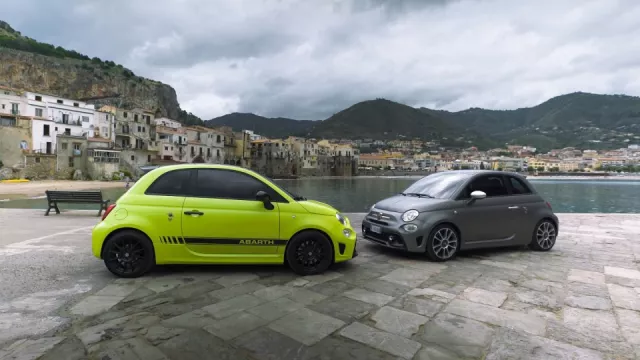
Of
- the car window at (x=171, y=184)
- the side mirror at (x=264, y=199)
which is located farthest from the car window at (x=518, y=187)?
the car window at (x=171, y=184)

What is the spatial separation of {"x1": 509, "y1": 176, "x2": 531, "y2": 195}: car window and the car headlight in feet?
8.03

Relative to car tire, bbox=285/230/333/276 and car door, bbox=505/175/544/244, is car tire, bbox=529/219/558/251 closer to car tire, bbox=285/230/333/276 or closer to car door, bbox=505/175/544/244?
car door, bbox=505/175/544/244

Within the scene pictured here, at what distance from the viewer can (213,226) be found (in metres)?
5.15

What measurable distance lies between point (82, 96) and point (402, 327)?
120677 mm

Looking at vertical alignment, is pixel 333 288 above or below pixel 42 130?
below

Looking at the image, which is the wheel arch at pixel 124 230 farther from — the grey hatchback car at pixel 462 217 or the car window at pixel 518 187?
the car window at pixel 518 187

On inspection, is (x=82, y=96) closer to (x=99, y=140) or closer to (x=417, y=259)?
(x=99, y=140)

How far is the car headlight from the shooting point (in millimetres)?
6410

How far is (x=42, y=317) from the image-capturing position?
12.0ft

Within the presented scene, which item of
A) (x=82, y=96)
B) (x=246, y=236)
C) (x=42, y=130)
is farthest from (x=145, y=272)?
(x=82, y=96)

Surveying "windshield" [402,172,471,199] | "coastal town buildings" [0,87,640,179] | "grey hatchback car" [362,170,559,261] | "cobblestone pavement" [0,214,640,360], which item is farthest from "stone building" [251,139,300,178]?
"cobblestone pavement" [0,214,640,360]


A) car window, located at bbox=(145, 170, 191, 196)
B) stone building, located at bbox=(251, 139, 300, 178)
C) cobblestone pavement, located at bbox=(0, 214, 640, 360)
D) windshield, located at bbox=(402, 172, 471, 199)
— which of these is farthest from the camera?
stone building, located at bbox=(251, 139, 300, 178)

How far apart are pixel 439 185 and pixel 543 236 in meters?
2.47

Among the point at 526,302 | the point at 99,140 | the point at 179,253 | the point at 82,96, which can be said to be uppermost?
the point at 82,96
